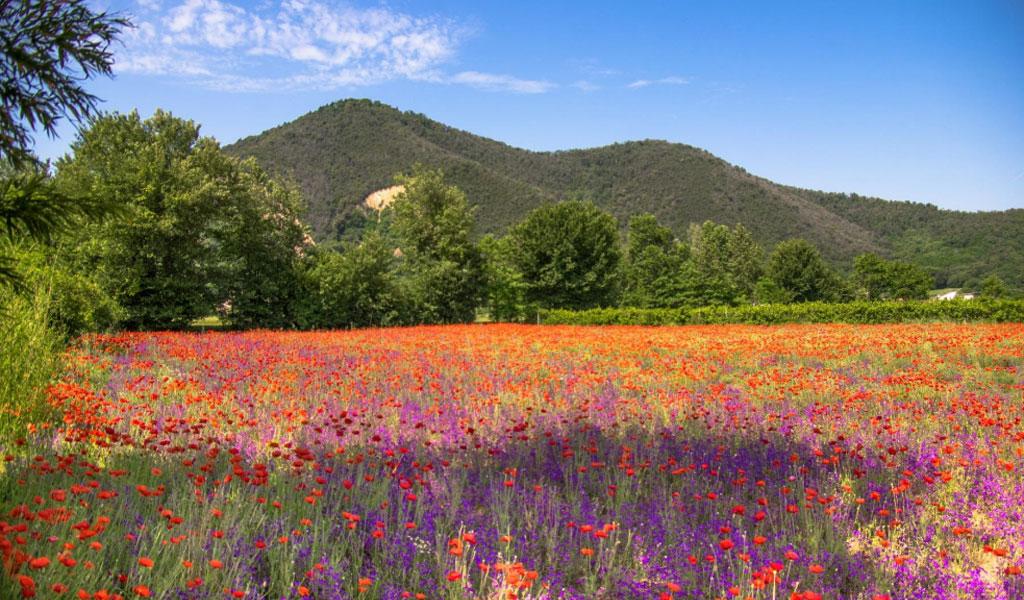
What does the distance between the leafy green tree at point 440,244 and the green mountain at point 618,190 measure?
174ft

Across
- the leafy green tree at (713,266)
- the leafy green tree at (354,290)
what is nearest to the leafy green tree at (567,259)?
the leafy green tree at (713,266)

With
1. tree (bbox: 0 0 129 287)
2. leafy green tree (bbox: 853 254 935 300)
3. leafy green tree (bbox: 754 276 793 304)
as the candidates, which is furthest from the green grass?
leafy green tree (bbox: 853 254 935 300)

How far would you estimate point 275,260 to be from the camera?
33.6 metres

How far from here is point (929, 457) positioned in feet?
18.1

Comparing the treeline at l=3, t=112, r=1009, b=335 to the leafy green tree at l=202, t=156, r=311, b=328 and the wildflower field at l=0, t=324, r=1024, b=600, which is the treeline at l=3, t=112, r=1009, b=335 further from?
the wildflower field at l=0, t=324, r=1024, b=600

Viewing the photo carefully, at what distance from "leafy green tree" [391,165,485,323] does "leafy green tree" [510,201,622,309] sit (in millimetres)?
6677

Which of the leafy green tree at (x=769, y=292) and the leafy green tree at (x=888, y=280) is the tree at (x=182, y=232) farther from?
the leafy green tree at (x=888, y=280)

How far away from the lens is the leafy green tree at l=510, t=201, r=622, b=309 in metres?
48.4

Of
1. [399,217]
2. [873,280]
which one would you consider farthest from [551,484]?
[873,280]

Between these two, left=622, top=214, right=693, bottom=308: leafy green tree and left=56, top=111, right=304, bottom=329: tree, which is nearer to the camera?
left=56, top=111, right=304, bottom=329: tree

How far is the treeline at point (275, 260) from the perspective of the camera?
25625 millimetres

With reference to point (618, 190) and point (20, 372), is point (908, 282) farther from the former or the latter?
point (20, 372)

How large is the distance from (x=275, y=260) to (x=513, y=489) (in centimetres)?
3227

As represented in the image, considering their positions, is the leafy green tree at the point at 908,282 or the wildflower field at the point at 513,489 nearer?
the wildflower field at the point at 513,489
